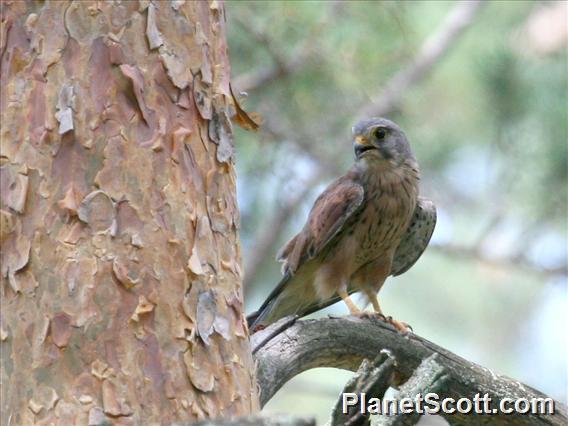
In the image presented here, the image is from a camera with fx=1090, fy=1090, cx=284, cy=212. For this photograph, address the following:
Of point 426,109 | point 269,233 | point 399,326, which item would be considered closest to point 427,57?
point 426,109

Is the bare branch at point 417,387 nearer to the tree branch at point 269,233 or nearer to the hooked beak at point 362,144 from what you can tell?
the hooked beak at point 362,144

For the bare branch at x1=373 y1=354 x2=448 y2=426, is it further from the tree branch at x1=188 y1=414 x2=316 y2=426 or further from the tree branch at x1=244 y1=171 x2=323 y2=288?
the tree branch at x1=244 y1=171 x2=323 y2=288

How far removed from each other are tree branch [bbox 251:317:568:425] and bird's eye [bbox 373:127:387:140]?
33.6 inches

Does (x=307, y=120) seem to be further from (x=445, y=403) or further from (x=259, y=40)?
(x=445, y=403)

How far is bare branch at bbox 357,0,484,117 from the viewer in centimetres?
525

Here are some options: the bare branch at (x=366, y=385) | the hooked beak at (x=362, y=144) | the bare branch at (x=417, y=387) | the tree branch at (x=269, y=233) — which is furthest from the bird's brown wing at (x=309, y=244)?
the tree branch at (x=269, y=233)

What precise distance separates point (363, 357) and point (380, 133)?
972mm

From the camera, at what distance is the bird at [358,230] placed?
343cm

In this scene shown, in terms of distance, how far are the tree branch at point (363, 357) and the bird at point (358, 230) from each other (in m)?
0.50

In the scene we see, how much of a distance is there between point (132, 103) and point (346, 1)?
3204 mm

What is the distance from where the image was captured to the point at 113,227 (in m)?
2.02

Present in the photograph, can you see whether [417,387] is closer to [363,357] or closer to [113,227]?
[113,227]

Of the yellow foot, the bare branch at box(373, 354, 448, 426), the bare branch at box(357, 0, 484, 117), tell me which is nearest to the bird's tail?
the yellow foot

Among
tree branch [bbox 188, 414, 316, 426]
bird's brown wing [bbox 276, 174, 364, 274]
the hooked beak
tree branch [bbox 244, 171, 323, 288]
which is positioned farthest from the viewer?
tree branch [bbox 244, 171, 323, 288]
